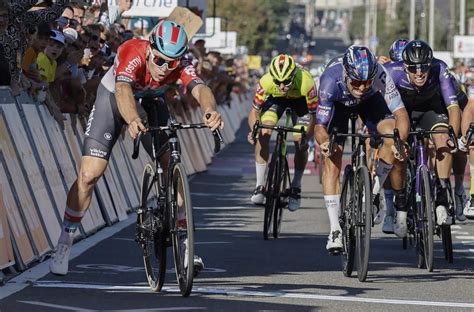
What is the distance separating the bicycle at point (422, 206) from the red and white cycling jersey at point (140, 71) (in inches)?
105

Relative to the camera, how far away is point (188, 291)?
11.1 metres

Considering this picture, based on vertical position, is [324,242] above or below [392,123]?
below

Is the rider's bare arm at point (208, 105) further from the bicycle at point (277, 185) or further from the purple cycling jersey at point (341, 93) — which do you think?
the bicycle at point (277, 185)

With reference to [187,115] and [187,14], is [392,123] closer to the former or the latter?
[187,14]

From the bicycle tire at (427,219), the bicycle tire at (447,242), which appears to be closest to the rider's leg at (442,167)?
the bicycle tire at (447,242)

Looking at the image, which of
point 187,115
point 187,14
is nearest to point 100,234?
point 187,14

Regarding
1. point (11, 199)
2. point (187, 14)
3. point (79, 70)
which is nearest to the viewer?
point (11, 199)

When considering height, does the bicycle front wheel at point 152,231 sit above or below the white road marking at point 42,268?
above

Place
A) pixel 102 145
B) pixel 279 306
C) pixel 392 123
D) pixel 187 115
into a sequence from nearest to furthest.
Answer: pixel 279 306, pixel 102 145, pixel 392 123, pixel 187 115

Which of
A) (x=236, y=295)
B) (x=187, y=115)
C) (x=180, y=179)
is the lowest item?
(x=187, y=115)

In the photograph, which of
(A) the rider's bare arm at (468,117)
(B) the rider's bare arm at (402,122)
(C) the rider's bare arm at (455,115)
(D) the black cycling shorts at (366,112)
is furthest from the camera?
(A) the rider's bare arm at (468,117)

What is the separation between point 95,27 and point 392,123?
21.6ft

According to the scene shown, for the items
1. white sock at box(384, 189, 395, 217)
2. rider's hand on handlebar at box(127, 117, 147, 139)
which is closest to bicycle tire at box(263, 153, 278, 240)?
white sock at box(384, 189, 395, 217)

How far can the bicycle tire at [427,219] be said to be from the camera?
1339 cm
